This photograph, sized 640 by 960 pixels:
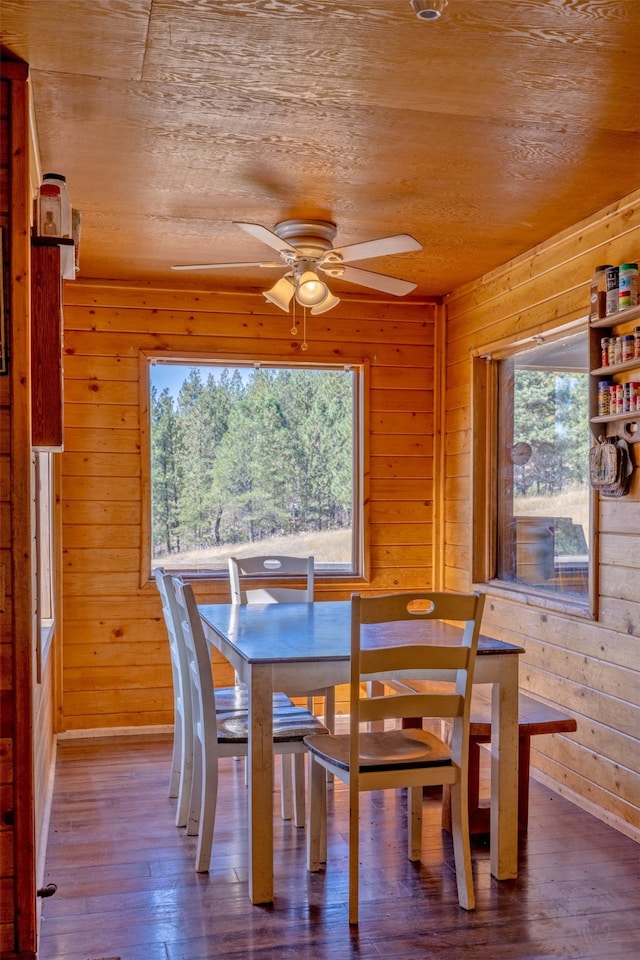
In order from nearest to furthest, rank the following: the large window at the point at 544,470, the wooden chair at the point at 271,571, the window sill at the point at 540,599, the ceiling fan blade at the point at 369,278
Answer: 1. the ceiling fan blade at the point at 369,278
2. the window sill at the point at 540,599
3. the large window at the point at 544,470
4. the wooden chair at the point at 271,571

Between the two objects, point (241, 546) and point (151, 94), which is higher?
point (151, 94)

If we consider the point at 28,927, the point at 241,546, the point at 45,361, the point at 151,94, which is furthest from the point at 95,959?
the point at 241,546

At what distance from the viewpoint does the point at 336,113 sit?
272cm

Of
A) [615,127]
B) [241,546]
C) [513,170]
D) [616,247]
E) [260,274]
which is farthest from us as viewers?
[241,546]

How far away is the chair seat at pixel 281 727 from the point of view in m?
3.02

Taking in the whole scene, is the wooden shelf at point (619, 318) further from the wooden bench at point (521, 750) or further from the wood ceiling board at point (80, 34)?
the wood ceiling board at point (80, 34)

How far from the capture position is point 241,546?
16.8 feet

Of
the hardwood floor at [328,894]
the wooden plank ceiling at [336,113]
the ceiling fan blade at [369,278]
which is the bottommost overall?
the hardwood floor at [328,894]

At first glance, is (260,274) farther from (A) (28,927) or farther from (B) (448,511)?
(A) (28,927)

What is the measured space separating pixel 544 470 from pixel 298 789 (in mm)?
1929

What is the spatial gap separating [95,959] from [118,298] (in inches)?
134

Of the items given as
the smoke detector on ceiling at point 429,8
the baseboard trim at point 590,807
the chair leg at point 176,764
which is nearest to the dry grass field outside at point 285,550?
the baseboard trim at point 590,807

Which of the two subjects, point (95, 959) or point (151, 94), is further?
point (151, 94)

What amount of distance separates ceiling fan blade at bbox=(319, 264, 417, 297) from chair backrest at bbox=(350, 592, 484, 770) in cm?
154
